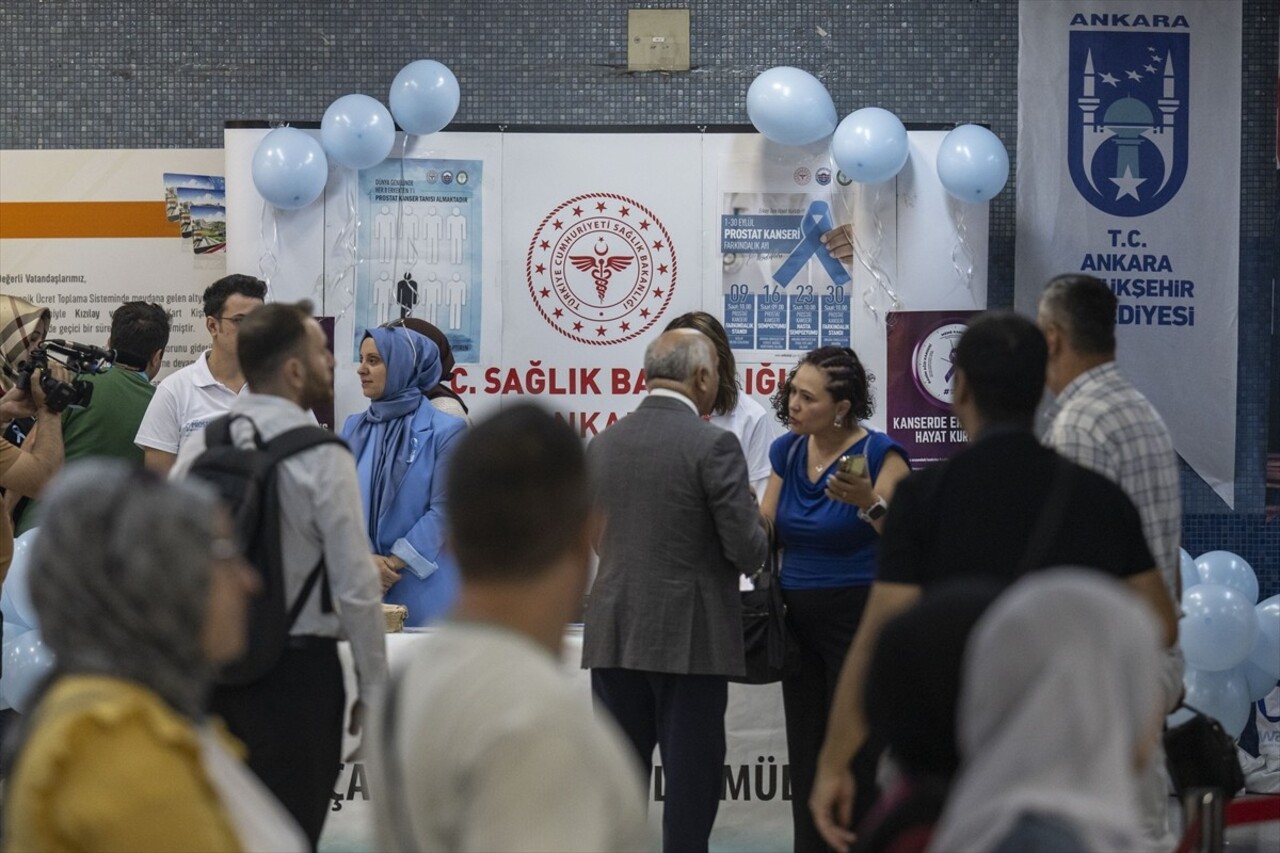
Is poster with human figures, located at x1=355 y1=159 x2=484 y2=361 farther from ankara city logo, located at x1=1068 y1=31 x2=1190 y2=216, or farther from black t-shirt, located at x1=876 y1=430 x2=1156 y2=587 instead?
black t-shirt, located at x1=876 y1=430 x2=1156 y2=587

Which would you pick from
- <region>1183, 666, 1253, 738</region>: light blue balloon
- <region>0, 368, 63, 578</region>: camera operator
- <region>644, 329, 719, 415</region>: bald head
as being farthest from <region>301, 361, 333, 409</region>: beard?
<region>1183, 666, 1253, 738</region>: light blue balloon

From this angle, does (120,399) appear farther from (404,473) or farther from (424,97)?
(424,97)

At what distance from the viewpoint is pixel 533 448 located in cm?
153

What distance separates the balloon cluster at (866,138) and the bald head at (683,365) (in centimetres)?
214

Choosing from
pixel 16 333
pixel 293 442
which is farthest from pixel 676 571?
pixel 16 333

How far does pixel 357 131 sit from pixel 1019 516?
12.7 feet

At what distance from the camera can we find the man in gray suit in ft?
12.4

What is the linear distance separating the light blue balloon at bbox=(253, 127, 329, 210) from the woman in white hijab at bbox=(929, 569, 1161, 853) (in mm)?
4847

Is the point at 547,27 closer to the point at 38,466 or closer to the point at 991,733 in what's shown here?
the point at 38,466

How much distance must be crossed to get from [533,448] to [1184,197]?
5.26m

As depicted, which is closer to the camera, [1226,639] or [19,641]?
[19,641]

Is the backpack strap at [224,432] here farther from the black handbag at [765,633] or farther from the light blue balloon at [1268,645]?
the light blue balloon at [1268,645]

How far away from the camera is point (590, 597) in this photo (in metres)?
3.92

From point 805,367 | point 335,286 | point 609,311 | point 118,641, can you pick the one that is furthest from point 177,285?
point 118,641
